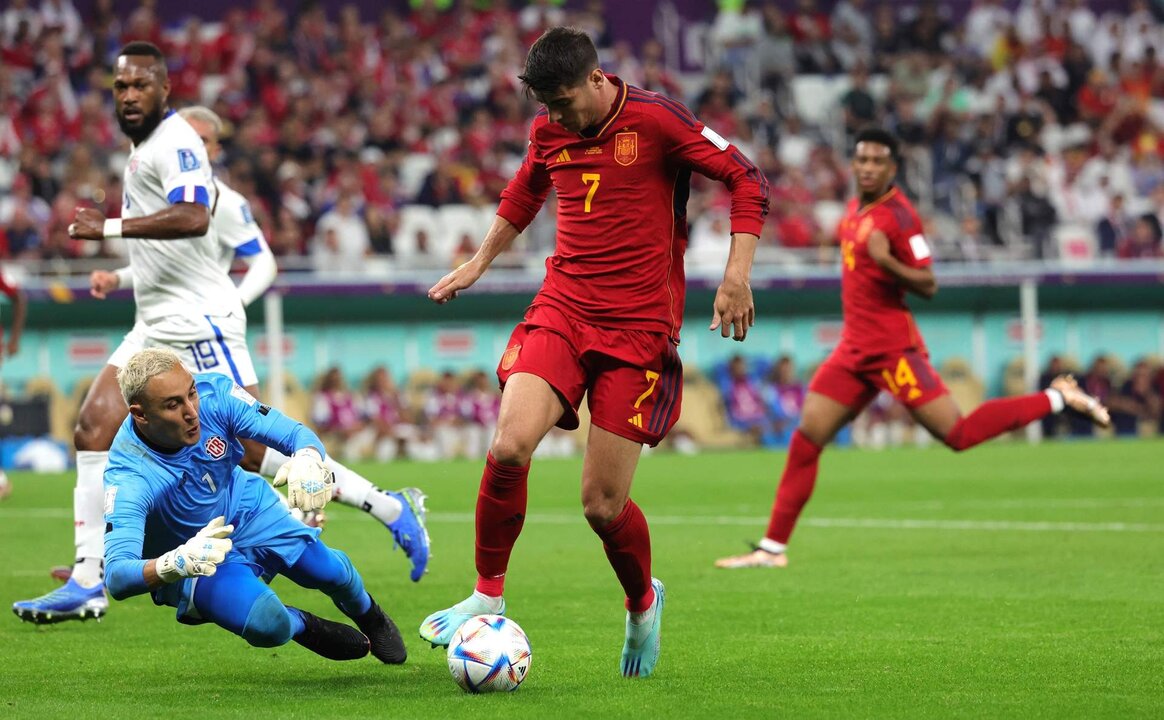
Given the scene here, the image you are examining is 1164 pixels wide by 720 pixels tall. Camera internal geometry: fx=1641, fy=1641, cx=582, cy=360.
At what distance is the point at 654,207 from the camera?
6.48m

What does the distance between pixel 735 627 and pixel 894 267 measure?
3578mm

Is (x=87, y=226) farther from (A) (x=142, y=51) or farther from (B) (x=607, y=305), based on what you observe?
(B) (x=607, y=305)

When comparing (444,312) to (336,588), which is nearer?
(336,588)

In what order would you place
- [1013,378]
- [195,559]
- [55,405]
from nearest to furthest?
[195,559], [55,405], [1013,378]

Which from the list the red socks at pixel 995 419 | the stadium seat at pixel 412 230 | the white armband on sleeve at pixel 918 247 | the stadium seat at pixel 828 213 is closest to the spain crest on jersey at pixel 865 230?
the white armband on sleeve at pixel 918 247

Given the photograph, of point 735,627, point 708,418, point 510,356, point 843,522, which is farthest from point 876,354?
point 708,418

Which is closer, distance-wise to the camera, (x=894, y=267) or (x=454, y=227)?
(x=894, y=267)

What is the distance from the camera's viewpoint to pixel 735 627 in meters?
7.64

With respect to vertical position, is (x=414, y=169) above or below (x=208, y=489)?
above

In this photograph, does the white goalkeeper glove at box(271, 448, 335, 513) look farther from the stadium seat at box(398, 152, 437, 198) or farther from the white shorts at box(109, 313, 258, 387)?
the stadium seat at box(398, 152, 437, 198)

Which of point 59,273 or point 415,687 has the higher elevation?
point 59,273

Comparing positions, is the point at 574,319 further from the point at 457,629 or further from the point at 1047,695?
the point at 1047,695

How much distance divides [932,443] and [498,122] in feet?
28.0

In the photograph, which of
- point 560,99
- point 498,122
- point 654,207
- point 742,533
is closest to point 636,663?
point 654,207
